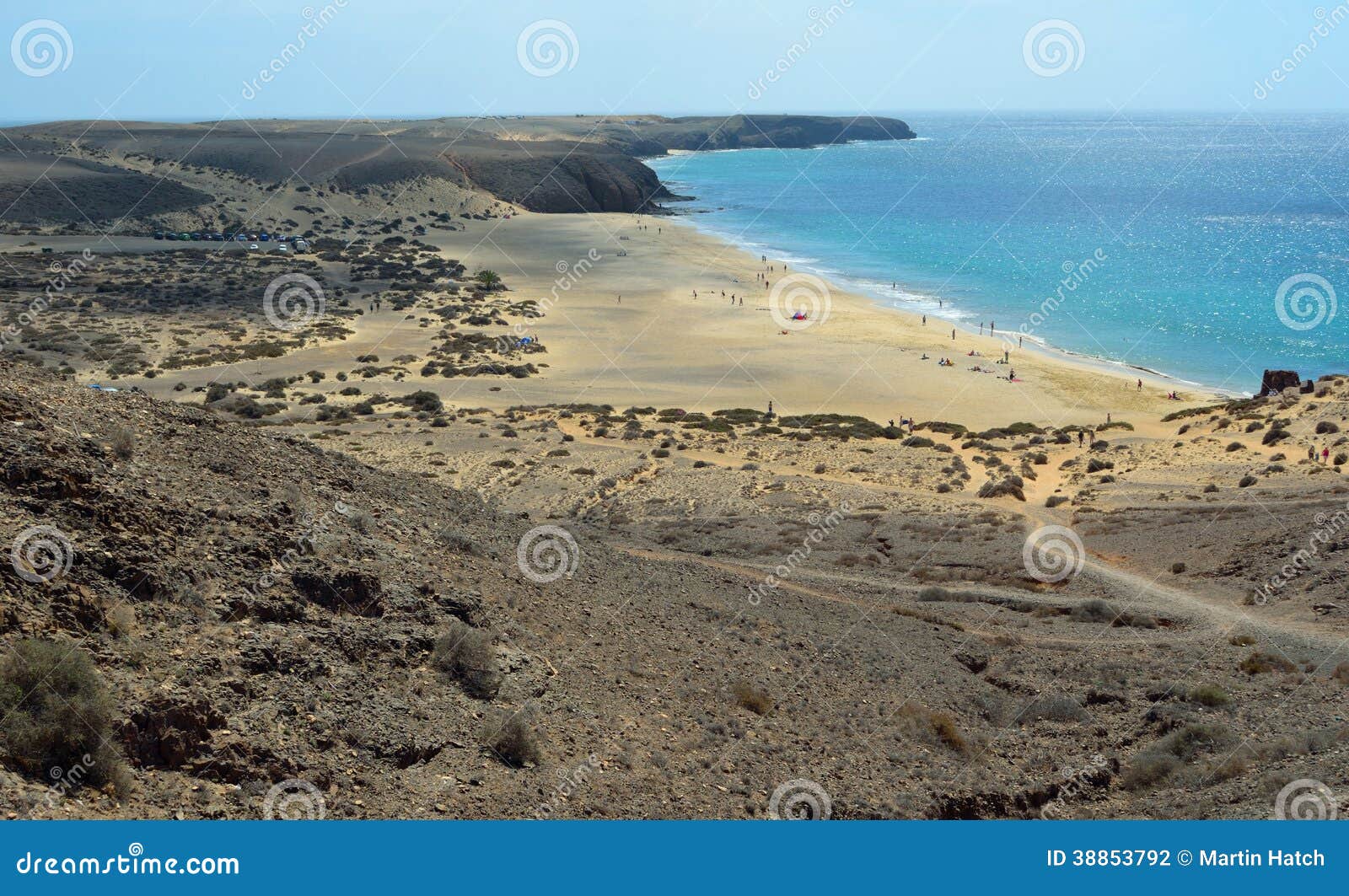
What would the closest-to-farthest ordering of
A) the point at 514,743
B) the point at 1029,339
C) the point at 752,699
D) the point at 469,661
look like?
the point at 514,743, the point at 469,661, the point at 752,699, the point at 1029,339

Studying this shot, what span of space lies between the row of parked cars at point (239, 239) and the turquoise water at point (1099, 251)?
142ft

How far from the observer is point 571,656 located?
1333 centimetres

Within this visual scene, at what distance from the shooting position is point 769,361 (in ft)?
180

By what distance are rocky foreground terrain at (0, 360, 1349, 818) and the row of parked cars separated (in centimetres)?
7314

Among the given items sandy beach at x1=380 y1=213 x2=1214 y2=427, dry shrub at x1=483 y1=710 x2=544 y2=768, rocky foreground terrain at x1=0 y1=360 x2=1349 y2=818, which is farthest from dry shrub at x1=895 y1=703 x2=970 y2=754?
sandy beach at x1=380 y1=213 x2=1214 y2=427

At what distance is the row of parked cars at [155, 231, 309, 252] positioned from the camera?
8619cm

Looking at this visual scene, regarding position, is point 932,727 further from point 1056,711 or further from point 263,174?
point 263,174

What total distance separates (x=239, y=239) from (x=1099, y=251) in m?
81.8

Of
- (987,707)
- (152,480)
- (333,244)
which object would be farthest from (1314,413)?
(333,244)

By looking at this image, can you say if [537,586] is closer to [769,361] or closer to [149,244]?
[769,361]

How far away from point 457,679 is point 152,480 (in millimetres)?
4541

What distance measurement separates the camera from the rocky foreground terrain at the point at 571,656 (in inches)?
361

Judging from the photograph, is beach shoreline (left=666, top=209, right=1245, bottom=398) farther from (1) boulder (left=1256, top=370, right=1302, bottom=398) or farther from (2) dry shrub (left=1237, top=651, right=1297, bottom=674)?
(2) dry shrub (left=1237, top=651, right=1297, bottom=674)

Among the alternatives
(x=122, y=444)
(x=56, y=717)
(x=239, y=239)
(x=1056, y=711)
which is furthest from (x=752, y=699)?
(x=239, y=239)
